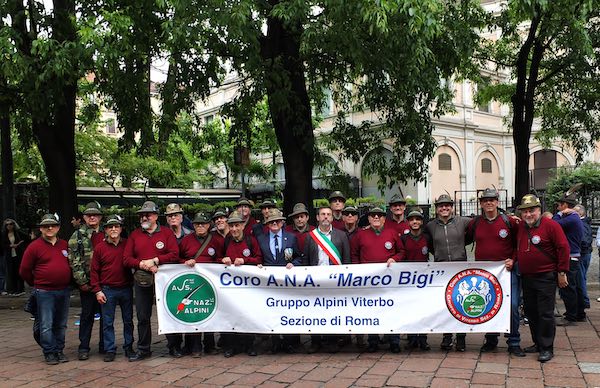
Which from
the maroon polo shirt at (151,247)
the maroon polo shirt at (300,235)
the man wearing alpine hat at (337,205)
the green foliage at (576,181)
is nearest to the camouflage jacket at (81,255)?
the maroon polo shirt at (151,247)

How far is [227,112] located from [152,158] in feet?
28.5

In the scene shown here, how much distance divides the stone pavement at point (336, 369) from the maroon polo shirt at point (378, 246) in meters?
1.21

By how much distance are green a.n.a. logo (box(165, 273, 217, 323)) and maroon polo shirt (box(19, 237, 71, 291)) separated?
Answer: 1369mm

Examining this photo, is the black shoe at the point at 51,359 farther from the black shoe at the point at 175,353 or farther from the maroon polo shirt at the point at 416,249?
the maroon polo shirt at the point at 416,249

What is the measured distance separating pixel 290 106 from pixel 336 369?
5705 mm

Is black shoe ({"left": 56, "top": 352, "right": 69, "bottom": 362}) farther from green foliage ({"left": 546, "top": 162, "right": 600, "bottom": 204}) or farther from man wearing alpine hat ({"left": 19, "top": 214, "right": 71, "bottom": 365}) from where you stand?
green foliage ({"left": 546, "top": 162, "right": 600, "bottom": 204})

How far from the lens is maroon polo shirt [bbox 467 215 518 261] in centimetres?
737

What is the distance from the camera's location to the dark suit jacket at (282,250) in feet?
25.6

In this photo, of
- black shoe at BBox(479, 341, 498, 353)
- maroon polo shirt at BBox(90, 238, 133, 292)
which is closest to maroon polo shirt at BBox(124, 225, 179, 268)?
maroon polo shirt at BBox(90, 238, 133, 292)

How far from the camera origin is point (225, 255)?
7.99 m

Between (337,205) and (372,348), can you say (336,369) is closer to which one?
(372,348)

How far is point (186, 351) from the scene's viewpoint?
25.8 feet

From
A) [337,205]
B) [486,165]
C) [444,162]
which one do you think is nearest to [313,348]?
[337,205]

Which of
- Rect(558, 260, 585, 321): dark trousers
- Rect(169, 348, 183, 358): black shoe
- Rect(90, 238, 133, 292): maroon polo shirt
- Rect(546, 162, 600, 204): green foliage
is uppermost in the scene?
Rect(546, 162, 600, 204): green foliage
